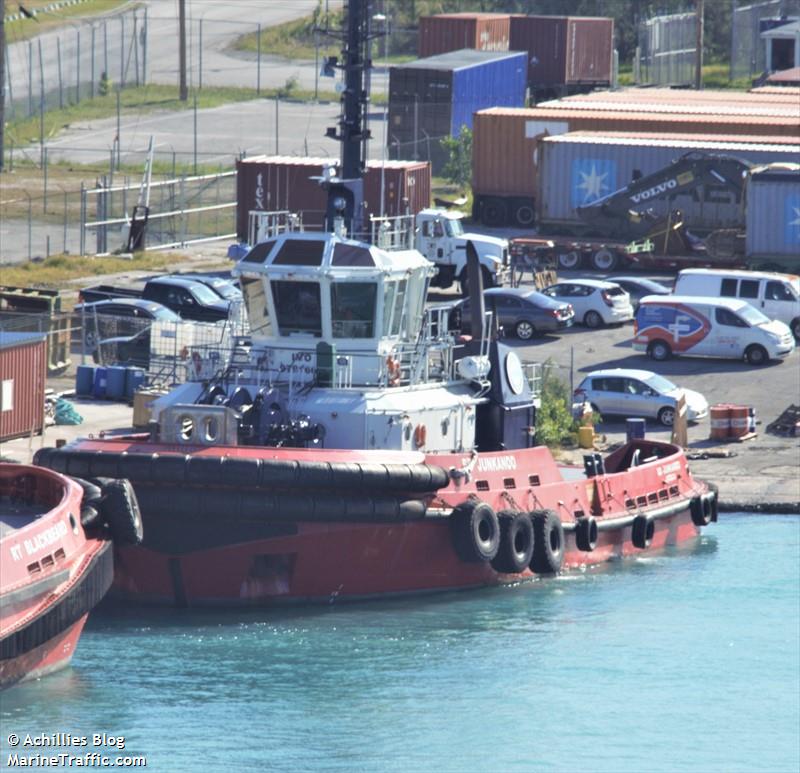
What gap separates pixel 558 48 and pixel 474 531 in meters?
52.5

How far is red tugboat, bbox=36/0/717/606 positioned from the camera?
76.2 ft

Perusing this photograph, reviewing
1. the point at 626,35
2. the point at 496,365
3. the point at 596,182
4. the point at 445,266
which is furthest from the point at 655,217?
the point at 626,35

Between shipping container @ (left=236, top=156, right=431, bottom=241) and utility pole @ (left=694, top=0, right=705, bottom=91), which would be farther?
utility pole @ (left=694, top=0, right=705, bottom=91)

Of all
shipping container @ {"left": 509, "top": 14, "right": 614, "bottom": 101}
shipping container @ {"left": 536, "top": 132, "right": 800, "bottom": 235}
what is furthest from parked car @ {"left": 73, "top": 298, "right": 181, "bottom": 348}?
shipping container @ {"left": 509, "top": 14, "right": 614, "bottom": 101}

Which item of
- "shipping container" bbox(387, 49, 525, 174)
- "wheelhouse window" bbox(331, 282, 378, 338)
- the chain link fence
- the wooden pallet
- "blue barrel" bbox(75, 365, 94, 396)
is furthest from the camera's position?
the chain link fence

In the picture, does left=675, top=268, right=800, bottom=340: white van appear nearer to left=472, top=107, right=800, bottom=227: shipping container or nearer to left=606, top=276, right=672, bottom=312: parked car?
left=606, top=276, right=672, bottom=312: parked car

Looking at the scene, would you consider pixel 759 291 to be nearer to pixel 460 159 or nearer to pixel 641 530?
pixel 641 530

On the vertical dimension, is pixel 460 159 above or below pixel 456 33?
below

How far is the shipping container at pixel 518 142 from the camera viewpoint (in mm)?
55188

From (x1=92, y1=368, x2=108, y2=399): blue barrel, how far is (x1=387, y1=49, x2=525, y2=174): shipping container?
90.8 ft

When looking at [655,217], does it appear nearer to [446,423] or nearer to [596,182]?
[596,182]

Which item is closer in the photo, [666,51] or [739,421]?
[739,421]

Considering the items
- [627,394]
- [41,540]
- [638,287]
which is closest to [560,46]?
[638,287]

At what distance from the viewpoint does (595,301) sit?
42375mm
